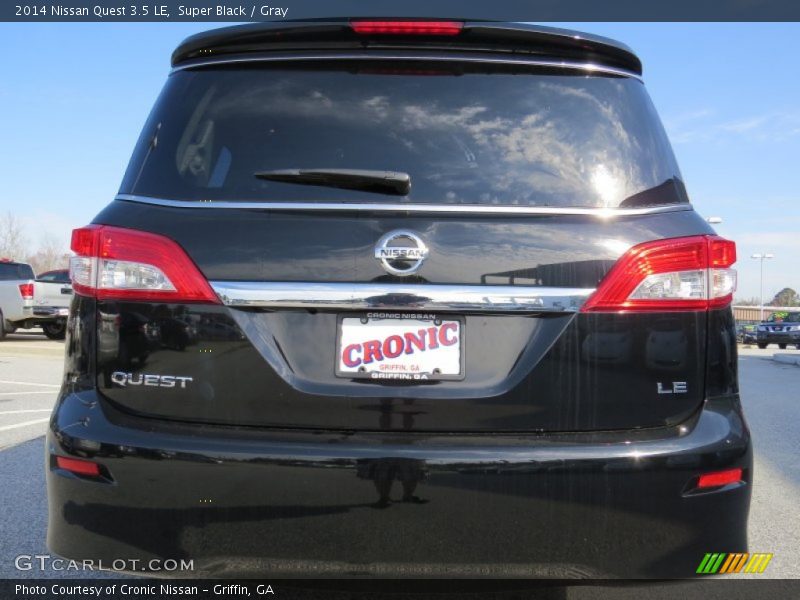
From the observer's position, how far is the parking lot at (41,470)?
3.53 m

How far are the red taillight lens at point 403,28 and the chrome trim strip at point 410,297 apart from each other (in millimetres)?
772

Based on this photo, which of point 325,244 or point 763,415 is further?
point 763,415

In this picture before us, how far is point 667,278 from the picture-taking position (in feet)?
6.97

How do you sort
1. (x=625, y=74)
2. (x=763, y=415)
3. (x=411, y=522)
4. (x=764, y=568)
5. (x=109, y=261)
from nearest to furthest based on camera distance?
(x=411, y=522)
(x=109, y=261)
(x=625, y=74)
(x=764, y=568)
(x=763, y=415)

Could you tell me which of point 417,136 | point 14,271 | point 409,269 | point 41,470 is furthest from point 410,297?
point 14,271

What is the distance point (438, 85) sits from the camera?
88.0 inches

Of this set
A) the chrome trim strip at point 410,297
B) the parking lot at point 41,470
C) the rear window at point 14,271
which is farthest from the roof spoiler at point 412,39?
the rear window at point 14,271

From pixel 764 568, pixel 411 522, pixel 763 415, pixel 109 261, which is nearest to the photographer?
pixel 411 522

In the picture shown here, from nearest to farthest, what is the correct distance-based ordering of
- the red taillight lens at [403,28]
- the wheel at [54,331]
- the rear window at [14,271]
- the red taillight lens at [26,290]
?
the red taillight lens at [403,28], the red taillight lens at [26,290], the rear window at [14,271], the wheel at [54,331]

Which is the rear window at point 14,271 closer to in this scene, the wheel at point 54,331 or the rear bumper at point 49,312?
the rear bumper at point 49,312

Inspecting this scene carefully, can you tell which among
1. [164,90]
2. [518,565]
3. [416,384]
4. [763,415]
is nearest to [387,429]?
[416,384]

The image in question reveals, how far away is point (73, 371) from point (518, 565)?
4.43 feet

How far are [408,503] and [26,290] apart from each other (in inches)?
717

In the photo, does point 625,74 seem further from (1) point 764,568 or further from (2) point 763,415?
(2) point 763,415
